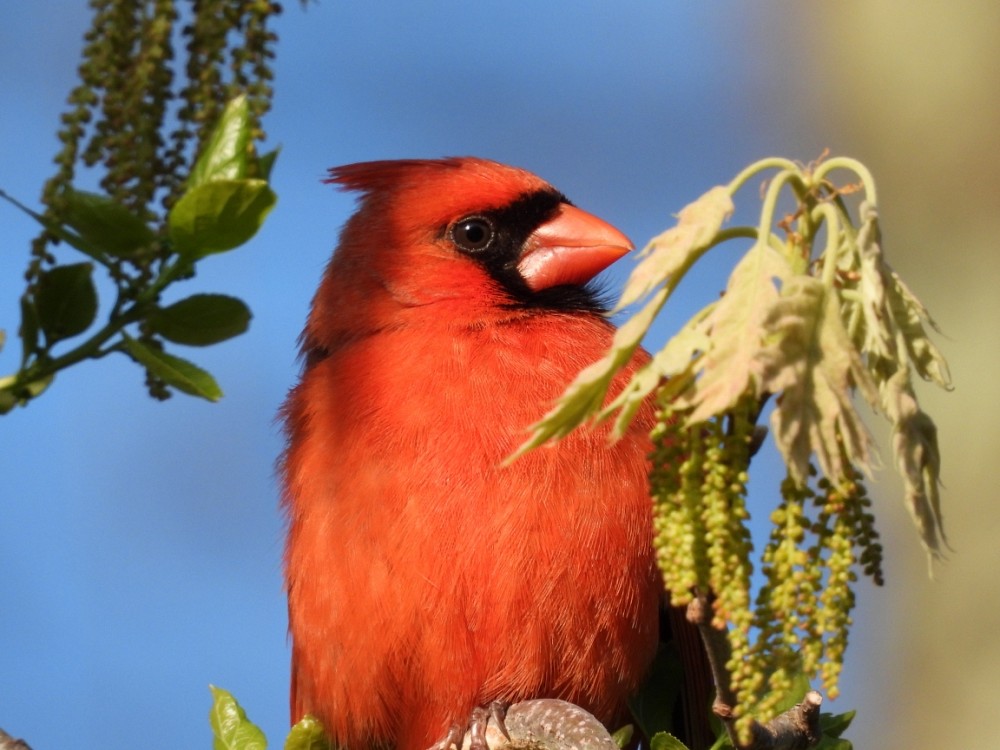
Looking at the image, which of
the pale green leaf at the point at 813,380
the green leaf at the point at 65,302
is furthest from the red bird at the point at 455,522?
the pale green leaf at the point at 813,380

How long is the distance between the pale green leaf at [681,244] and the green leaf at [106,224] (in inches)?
20.7

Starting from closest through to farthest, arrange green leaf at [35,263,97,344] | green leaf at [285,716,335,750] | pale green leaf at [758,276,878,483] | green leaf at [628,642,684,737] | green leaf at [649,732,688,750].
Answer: pale green leaf at [758,276,878,483] < green leaf at [35,263,97,344] < green leaf at [649,732,688,750] < green leaf at [285,716,335,750] < green leaf at [628,642,684,737]

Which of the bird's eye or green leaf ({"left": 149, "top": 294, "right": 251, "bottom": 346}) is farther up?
the bird's eye

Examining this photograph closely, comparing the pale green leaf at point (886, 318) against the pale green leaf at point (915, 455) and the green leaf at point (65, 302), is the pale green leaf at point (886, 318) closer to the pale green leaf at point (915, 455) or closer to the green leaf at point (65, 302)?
the pale green leaf at point (915, 455)

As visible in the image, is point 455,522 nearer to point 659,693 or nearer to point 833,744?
point 659,693

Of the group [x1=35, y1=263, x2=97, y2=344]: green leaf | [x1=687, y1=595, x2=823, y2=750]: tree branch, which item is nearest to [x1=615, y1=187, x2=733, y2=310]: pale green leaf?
[x1=687, y1=595, x2=823, y2=750]: tree branch

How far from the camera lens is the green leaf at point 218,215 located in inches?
58.3

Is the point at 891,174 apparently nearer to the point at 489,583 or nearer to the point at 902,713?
the point at 902,713

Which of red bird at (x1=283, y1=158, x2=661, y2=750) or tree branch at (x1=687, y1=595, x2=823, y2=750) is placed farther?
red bird at (x1=283, y1=158, x2=661, y2=750)

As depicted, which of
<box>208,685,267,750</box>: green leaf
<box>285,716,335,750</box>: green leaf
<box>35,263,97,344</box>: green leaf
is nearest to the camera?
<box>35,263,97,344</box>: green leaf

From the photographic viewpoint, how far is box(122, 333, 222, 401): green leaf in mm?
1540

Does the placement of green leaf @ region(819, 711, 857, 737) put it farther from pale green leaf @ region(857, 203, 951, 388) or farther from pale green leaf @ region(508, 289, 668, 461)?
pale green leaf @ region(508, 289, 668, 461)

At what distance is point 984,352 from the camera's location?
4.93 meters

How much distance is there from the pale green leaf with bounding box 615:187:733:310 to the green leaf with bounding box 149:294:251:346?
1.59 feet
